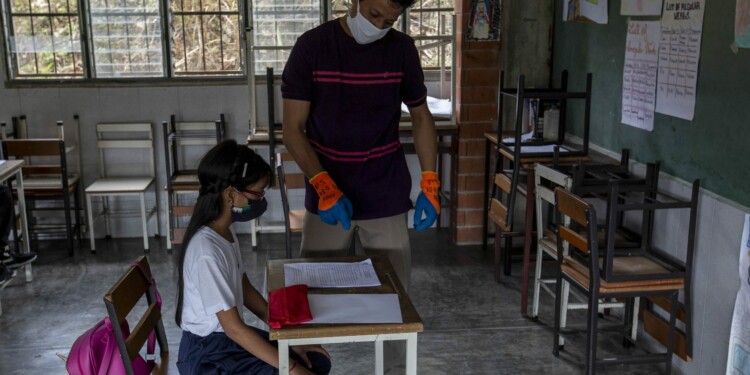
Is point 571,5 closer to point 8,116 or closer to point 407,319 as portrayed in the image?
point 407,319

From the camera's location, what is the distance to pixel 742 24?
2.68 m

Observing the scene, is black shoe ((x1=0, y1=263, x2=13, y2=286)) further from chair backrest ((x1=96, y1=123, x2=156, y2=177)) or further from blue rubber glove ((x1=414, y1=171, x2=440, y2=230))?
blue rubber glove ((x1=414, y1=171, x2=440, y2=230))

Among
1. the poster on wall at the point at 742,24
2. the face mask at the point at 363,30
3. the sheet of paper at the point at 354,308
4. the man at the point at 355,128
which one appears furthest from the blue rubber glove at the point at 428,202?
the poster on wall at the point at 742,24

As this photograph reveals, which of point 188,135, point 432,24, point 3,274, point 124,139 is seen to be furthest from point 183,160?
point 432,24

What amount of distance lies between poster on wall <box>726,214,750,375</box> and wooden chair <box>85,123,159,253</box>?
11.7ft

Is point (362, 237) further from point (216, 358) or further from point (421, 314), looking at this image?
point (421, 314)

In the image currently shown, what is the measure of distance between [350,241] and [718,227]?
4.75ft

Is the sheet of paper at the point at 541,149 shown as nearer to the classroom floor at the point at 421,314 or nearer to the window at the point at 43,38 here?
the classroom floor at the point at 421,314

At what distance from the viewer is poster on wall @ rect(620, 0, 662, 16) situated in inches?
130

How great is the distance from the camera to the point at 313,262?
224cm

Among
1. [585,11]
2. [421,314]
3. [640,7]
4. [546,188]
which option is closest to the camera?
[546,188]

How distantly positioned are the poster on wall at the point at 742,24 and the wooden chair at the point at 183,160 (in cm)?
325

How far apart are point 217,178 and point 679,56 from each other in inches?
83.9

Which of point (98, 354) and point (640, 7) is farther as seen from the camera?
point (640, 7)
